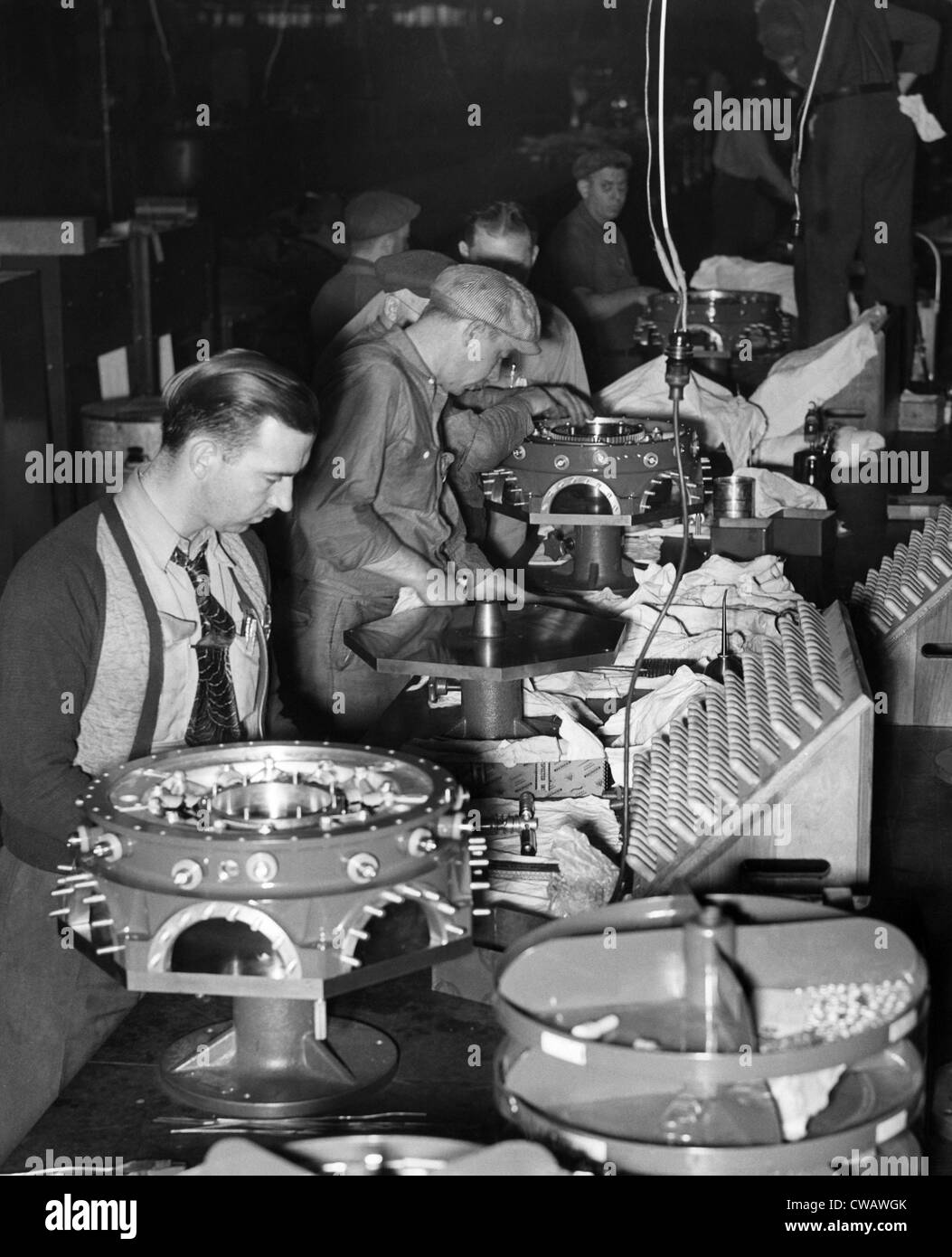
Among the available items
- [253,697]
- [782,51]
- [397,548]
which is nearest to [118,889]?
[253,697]

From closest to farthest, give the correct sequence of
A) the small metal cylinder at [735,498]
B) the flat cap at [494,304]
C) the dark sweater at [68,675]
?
the dark sweater at [68,675] → the flat cap at [494,304] → the small metal cylinder at [735,498]

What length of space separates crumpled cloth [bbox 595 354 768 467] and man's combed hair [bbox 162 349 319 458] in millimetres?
2900

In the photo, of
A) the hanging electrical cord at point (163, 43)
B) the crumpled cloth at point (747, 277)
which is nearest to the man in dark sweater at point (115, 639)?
the crumpled cloth at point (747, 277)

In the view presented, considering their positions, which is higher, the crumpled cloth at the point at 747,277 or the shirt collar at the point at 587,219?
the shirt collar at the point at 587,219

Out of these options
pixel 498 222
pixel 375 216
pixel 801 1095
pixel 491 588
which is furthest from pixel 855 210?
pixel 801 1095

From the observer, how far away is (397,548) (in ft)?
12.3

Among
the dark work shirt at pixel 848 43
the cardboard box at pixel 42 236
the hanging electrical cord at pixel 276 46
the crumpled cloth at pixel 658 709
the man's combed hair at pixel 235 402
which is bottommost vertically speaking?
the crumpled cloth at pixel 658 709

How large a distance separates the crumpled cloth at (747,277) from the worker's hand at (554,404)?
147 inches

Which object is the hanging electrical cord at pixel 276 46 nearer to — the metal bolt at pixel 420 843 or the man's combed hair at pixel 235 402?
the man's combed hair at pixel 235 402

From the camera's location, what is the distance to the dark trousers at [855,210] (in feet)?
Answer: 24.6

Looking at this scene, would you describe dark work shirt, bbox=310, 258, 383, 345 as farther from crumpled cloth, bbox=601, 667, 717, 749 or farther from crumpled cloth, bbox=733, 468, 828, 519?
crumpled cloth, bbox=601, 667, 717, 749

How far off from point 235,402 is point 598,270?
577 centimetres

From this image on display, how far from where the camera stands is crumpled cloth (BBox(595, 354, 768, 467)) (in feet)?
17.0

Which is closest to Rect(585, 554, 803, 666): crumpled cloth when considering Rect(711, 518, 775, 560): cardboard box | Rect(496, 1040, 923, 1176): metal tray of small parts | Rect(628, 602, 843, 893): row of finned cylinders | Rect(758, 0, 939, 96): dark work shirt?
Rect(711, 518, 775, 560): cardboard box
